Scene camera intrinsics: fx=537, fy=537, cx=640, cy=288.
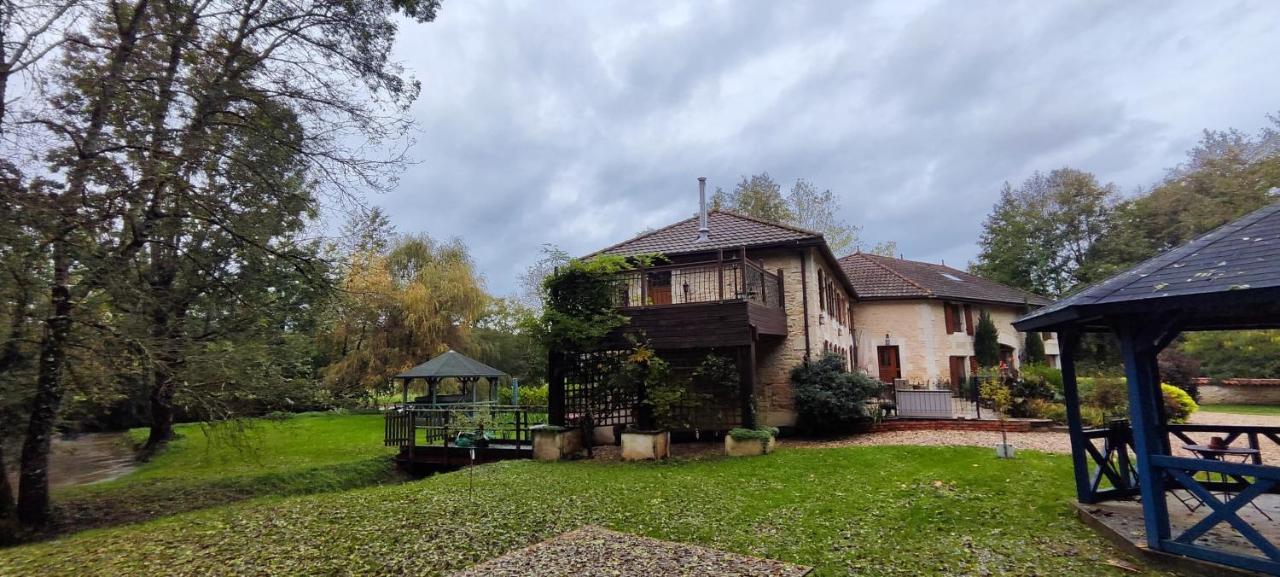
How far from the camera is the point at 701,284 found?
14.1 metres

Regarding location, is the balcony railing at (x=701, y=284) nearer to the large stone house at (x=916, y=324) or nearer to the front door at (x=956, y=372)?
the large stone house at (x=916, y=324)

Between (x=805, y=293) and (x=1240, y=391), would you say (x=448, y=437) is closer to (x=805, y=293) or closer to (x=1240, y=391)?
(x=805, y=293)

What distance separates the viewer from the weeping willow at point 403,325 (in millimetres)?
25328

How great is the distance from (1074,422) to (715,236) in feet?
32.1

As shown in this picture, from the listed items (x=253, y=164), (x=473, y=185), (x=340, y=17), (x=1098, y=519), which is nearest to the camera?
(x=1098, y=519)

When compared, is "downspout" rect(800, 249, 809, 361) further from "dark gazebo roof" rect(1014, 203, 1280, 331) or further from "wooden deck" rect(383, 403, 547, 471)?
"dark gazebo roof" rect(1014, 203, 1280, 331)

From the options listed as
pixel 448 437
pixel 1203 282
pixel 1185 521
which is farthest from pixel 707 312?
pixel 1203 282

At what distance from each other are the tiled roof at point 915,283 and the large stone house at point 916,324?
0.13 feet

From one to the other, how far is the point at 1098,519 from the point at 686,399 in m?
7.20

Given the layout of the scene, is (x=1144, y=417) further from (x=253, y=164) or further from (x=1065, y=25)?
(x=253, y=164)

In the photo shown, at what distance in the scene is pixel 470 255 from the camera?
29.5m

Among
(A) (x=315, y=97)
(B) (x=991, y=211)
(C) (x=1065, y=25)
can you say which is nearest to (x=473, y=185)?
(A) (x=315, y=97)

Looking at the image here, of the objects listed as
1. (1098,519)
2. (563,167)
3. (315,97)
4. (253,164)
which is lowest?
(1098,519)

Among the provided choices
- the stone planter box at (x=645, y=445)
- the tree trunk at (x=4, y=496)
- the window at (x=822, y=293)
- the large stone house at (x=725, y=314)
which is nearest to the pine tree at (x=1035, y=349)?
the large stone house at (x=725, y=314)
